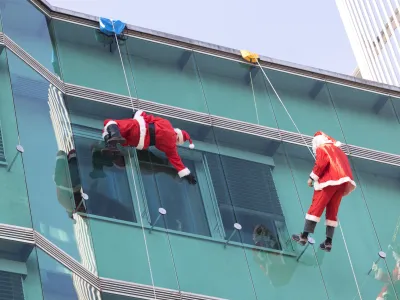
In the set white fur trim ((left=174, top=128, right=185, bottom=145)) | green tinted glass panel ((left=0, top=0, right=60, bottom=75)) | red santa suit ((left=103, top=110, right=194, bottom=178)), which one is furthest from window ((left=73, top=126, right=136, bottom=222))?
green tinted glass panel ((left=0, top=0, right=60, bottom=75))

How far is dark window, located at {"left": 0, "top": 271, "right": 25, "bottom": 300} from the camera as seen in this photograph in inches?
560

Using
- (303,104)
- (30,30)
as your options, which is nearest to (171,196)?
(30,30)

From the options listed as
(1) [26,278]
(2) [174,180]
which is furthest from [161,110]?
(1) [26,278]

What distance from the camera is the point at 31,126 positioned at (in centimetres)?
1634

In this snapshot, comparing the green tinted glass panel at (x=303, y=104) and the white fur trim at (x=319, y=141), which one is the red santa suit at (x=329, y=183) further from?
the green tinted glass panel at (x=303, y=104)

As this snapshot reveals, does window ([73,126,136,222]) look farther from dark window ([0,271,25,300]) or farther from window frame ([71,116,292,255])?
dark window ([0,271,25,300])

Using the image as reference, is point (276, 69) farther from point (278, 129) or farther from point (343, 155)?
point (343, 155)

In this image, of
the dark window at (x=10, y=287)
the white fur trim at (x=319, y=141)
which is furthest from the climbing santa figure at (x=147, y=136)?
the dark window at (x=10, y=287)

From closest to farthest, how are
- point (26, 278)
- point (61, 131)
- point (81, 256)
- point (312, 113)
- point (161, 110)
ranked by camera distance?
point (26, 278)
point (81, 256)
point (61, 131)
point (161, 110)
point (312, 113)

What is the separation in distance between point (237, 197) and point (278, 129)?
192 cm

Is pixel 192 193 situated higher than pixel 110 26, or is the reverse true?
pixel 110 26

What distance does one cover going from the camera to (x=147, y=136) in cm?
1750

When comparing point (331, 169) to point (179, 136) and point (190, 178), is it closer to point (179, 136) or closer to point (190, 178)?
point (190, 178)

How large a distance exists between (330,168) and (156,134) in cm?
262
